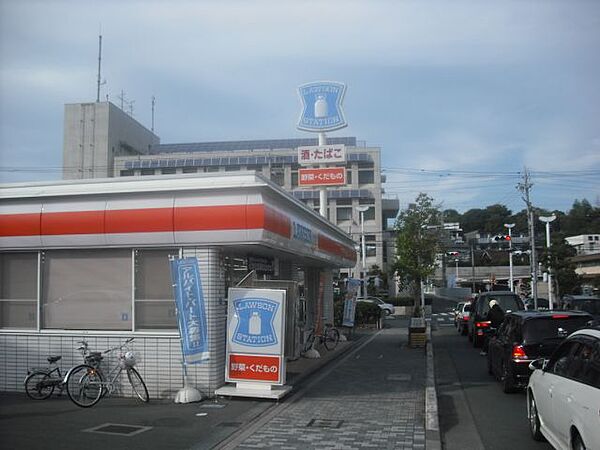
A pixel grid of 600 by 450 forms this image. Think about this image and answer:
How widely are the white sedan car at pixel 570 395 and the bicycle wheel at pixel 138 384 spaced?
20.6 ft

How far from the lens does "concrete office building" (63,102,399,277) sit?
257 ft

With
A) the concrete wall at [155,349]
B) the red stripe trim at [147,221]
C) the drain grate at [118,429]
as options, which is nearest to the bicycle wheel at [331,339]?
the red stripe trim at [147,221]

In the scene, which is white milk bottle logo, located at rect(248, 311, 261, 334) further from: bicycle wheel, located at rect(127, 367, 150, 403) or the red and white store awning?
bicycle wheel, located at rect(127, 367, 150, 403)

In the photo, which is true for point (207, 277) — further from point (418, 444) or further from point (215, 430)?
point (418, 444)

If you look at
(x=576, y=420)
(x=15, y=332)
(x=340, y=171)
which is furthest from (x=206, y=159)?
(x=576, y=420)

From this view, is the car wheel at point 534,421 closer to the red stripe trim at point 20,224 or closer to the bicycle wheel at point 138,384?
the bicycle wheel at point 138,384

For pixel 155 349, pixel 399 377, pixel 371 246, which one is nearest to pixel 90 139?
pixel 371 246

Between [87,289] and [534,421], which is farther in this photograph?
[87,289]

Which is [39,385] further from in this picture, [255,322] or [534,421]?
[534,421]

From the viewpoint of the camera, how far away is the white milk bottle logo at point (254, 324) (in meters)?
10.7

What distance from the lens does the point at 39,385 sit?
10758 mm

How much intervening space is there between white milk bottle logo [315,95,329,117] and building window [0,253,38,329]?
15.5 metres

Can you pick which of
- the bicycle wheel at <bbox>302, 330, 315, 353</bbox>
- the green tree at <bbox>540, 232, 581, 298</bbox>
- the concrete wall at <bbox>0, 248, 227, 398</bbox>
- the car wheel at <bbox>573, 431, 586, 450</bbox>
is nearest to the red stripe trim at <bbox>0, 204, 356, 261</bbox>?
the concrete wall at <bbox>0, 248, 227, 398</bbox>

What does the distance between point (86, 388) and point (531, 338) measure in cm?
797
